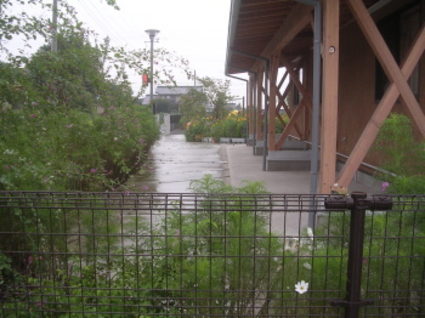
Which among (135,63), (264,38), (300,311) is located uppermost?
(264,38)

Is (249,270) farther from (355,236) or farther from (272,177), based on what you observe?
(272,177)

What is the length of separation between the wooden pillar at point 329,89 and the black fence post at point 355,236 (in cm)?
244

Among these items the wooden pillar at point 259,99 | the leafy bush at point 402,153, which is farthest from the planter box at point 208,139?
the leafy bush at point 402,153

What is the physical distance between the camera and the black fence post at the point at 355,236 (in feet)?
7.81

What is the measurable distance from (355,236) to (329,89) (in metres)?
2.60

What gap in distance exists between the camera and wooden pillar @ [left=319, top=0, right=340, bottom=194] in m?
4.68

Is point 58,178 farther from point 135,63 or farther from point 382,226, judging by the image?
point 382,226

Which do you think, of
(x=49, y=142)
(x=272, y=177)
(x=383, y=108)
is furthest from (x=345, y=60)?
(x=49, y=142)

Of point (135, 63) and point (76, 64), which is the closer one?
point (76, 64)

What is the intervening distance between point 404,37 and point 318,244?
489cm

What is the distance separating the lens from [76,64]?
11.9ft

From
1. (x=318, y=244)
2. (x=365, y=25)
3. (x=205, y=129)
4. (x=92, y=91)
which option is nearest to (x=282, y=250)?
(x=318, y=244)

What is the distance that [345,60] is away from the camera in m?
9.27

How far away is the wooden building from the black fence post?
2418mm
